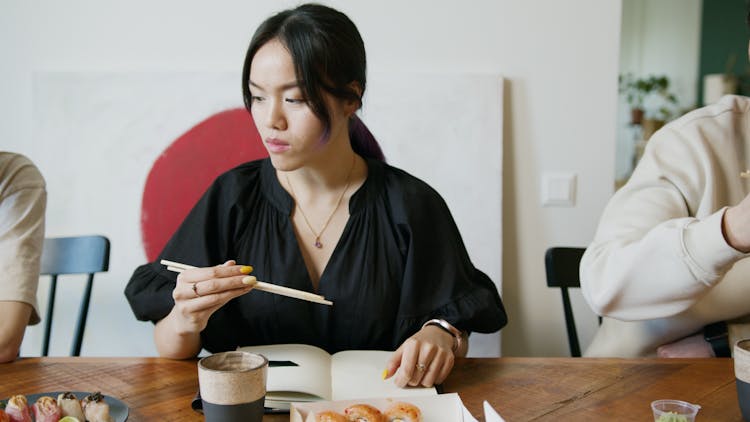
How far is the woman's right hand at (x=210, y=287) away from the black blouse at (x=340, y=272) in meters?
0.23

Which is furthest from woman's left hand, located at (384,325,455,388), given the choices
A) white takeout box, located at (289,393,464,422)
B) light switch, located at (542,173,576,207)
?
light switch, located at (542,173,576,207)

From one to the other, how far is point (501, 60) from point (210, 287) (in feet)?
4.46

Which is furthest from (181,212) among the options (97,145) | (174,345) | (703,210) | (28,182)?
(703,210)

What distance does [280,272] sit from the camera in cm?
134

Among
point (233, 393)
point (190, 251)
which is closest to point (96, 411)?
point (233, 393)

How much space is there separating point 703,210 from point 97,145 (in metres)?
1.72

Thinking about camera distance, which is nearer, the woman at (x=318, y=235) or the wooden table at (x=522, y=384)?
the wooden table at (x=522, y=384)

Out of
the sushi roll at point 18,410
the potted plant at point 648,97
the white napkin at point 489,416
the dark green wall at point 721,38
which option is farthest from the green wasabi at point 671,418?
the dark green wall at point 721,38

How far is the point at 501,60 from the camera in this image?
207 cm

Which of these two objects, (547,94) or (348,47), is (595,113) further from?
(348,47)

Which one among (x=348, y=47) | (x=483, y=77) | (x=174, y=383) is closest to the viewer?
(x=174, y=383)

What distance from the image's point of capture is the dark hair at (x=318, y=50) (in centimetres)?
122

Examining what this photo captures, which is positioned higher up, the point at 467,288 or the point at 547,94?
the point at 547,94

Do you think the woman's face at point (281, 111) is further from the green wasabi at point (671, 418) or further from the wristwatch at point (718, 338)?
the wristwatch at point (718, 338)
